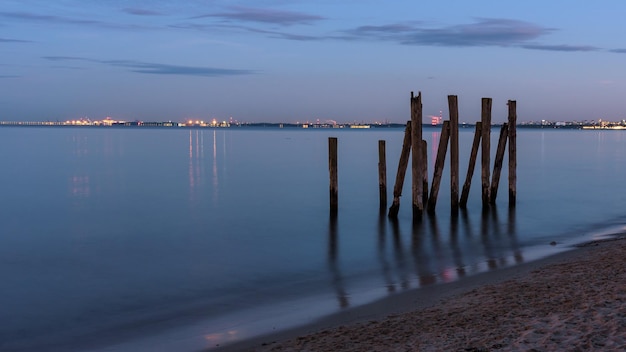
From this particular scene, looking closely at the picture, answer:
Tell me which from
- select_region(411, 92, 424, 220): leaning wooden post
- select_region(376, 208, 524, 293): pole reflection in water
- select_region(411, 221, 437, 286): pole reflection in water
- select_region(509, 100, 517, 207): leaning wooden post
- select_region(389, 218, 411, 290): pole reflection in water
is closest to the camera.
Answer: select_region(389, 218, 411, 290): pole reflection in water

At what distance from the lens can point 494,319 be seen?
665 cm

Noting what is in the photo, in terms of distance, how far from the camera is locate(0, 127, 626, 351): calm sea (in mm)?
8508

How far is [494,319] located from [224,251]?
8087 mm

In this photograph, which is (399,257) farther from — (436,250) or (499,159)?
(499,159)

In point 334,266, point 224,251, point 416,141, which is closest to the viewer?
point 334,266

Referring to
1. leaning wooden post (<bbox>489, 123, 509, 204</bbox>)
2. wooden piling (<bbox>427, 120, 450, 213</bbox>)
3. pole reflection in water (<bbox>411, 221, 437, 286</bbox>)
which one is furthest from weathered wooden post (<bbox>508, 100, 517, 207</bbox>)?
pole reflection in water (<bbox>411, 221, 437, 286</bbox>)

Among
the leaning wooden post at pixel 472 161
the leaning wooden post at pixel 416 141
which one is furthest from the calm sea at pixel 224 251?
the leaning wooden post at pixel 416 141

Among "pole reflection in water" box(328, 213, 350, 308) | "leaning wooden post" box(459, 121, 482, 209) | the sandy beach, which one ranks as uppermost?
"leaning wooden post" box(459, 121, 482, 209)

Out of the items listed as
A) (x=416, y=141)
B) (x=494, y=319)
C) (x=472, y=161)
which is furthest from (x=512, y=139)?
(x=494, y=319)

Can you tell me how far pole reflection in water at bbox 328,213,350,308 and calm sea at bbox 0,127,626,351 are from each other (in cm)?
4

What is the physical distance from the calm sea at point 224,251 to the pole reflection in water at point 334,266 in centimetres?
4

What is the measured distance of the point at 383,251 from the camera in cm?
1339

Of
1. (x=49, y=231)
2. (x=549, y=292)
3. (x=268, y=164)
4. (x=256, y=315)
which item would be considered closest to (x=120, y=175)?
(x=268, y=164)

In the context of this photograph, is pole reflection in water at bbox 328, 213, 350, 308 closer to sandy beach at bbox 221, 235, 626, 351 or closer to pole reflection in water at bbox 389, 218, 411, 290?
sandy beach at bbox 221, 235, 626, 351
